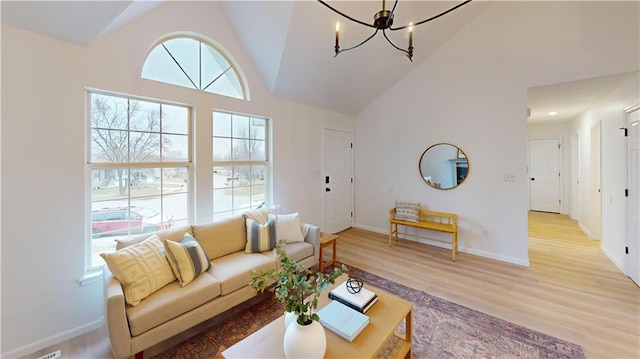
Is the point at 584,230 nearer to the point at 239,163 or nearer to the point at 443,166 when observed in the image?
the point at 443,166

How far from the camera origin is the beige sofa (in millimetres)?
1586

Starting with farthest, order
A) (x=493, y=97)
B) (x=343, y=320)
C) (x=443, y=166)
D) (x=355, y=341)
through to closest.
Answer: (x=443, y=166), (x=493, y=97), (x=343, y=320), (x=355, y=341)

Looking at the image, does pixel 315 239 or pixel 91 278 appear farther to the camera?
pixel 315 239

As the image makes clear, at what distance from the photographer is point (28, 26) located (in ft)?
5.84

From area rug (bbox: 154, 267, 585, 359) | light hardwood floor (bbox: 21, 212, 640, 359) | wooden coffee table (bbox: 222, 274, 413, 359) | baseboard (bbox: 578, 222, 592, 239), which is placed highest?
wooden coffee table (bbox: 222, 274, 413, 359)

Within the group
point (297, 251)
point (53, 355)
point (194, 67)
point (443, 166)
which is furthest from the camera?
point (443, 166)

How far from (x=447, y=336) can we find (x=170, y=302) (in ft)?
7.19

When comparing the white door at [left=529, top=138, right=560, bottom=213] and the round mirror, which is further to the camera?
the white door at [left=529, top=138, right=560, bottom=213]

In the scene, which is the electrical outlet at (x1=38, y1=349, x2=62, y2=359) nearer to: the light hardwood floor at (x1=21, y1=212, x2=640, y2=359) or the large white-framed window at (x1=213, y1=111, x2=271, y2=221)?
the light hardwood floor at (x1=21, y1=212, x2=640, y2=359)

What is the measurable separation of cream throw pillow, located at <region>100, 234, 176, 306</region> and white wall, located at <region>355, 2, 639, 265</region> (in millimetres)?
3802

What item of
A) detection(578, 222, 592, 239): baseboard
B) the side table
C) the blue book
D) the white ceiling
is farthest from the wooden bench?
detection(578, 222, 592, 239): baseboard

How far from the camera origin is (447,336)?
6.56ft

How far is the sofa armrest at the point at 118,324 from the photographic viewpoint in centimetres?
155

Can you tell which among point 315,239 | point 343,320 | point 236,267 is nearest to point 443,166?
point 315,239
